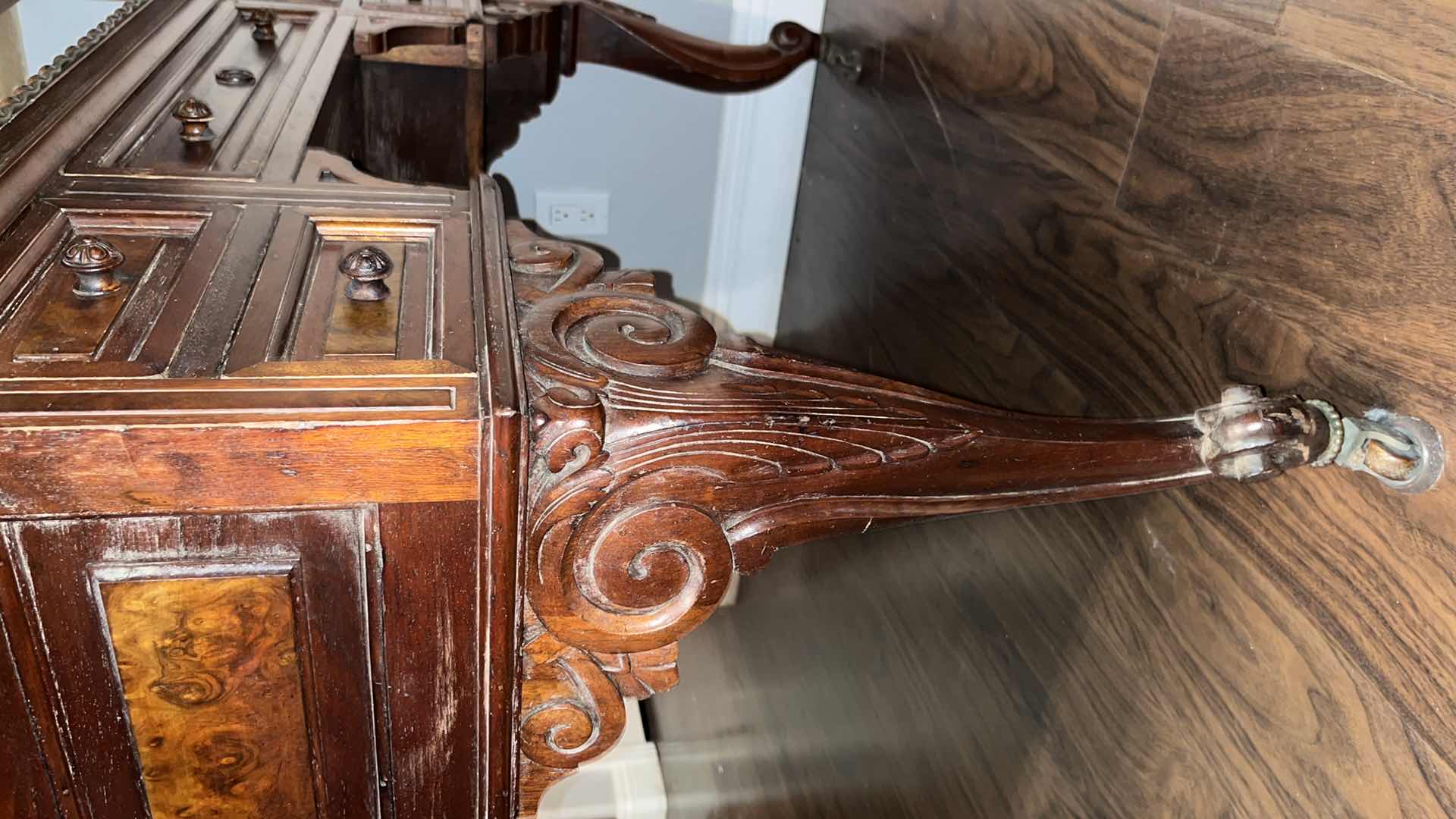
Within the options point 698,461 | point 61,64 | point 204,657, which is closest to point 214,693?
point 204,657

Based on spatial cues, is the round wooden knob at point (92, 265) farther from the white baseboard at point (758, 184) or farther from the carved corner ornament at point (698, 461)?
the white baseboard at point (758, 184)

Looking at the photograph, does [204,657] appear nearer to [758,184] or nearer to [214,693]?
[214,693]

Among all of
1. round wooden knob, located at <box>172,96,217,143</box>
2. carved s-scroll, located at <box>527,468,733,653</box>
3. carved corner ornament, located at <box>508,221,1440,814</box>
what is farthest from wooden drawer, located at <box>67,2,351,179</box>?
carved s-scroll, located at <box>527,468,733,653</box>

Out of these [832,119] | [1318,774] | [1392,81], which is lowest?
[1318,774]

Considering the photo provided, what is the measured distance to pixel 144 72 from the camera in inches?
34.6

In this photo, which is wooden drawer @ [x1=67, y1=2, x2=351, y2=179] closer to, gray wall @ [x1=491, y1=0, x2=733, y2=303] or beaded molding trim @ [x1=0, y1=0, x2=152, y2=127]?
beaded molding trim @ [x1=0, y1=0, x2=152, y2=127]

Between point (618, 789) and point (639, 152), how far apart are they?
1.32m

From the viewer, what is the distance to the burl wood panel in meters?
0.51

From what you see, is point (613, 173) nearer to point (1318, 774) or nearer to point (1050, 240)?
point (1050, 240)

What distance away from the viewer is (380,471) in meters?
0.49

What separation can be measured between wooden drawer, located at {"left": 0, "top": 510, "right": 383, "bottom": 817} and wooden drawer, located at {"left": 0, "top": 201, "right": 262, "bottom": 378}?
8 centimetres

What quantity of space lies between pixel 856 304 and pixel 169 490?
1.18m

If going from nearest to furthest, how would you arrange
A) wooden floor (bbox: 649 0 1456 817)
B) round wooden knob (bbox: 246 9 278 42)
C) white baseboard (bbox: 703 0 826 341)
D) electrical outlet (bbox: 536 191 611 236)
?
1. wooden floor (bbox: 649 0 1456 817)
2. round wooden knob (bbox: 246 9 278 42)
3. white baseboard (bbox: 703 0 826 341)
4. electrical outlet (bbox: 536 191 611 236)

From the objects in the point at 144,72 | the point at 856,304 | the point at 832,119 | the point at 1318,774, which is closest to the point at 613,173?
the point at 832,119
